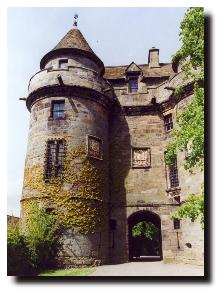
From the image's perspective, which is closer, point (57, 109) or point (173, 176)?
point (57, 109)

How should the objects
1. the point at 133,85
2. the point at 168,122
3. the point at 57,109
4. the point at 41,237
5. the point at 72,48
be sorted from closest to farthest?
the point at 41,237 < the point at 57,109 < the point at 72,48 < the point at 168,122 < the point at 133,85

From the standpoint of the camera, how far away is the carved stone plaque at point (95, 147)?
50.0ft

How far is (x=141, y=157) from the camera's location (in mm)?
17125

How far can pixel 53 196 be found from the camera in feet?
46.1

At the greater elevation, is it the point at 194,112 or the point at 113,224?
the point at 194,112

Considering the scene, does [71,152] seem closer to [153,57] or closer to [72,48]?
[72,48]

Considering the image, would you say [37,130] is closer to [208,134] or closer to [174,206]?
[174,206]

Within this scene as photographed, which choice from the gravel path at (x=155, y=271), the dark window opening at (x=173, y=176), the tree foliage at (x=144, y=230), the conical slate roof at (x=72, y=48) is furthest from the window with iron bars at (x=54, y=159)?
the tree foliage at (x=144, y=230)

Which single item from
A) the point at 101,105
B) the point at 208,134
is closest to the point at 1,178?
the point at 208,134

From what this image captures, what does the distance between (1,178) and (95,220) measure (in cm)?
676

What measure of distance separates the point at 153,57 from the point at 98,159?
944 centimetres

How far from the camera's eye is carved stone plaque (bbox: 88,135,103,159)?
50.0ft

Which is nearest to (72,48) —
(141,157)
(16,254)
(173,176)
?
(141,157)

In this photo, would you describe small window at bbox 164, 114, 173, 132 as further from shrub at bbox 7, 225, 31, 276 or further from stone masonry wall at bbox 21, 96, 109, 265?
shrub at bbox 7, 225, 31, 276
